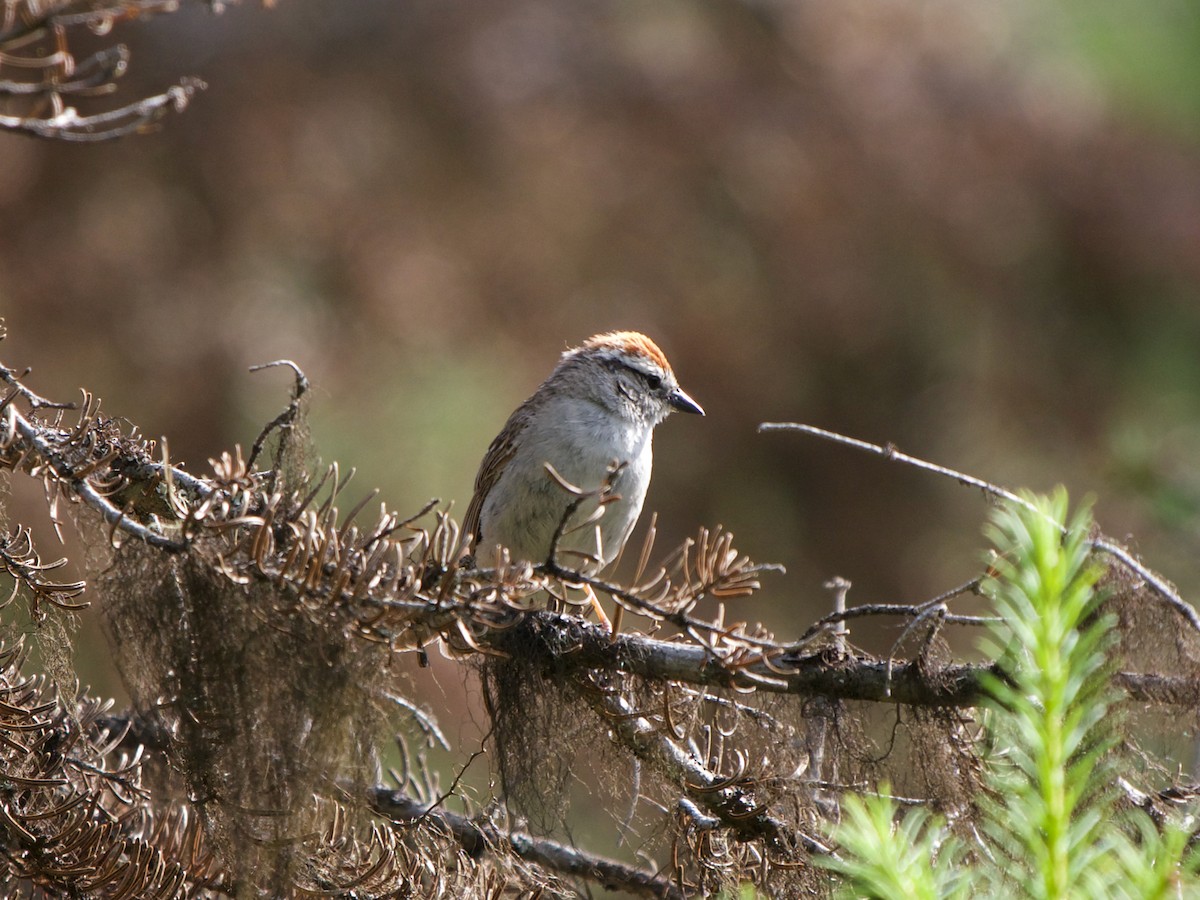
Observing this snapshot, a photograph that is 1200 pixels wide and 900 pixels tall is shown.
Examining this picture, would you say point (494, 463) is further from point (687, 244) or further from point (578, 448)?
point (687, 244)

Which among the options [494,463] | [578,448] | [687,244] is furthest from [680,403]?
[687,244]

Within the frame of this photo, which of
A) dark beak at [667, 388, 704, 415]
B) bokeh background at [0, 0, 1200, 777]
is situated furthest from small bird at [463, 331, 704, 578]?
bokeh background at [0, 0, 1200, 777]

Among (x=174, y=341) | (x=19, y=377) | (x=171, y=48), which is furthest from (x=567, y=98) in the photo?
(x=19, y=377)

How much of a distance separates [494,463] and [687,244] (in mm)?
3727

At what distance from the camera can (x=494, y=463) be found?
4477mm

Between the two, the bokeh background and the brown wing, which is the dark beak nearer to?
the brown wing

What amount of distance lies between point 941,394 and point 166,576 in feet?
23.7

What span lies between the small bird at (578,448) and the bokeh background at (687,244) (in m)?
2.38

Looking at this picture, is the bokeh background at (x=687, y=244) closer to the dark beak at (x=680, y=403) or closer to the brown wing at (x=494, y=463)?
the brown wing at (x=494, y=463)

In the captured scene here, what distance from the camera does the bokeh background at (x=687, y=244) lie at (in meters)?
6.73

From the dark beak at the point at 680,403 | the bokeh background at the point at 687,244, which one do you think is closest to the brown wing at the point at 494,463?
the dark beak at the point at 680,403

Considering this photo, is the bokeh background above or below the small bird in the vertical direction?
above

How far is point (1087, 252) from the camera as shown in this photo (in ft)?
26.1

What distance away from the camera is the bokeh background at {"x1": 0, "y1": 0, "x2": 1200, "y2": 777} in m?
6.73
